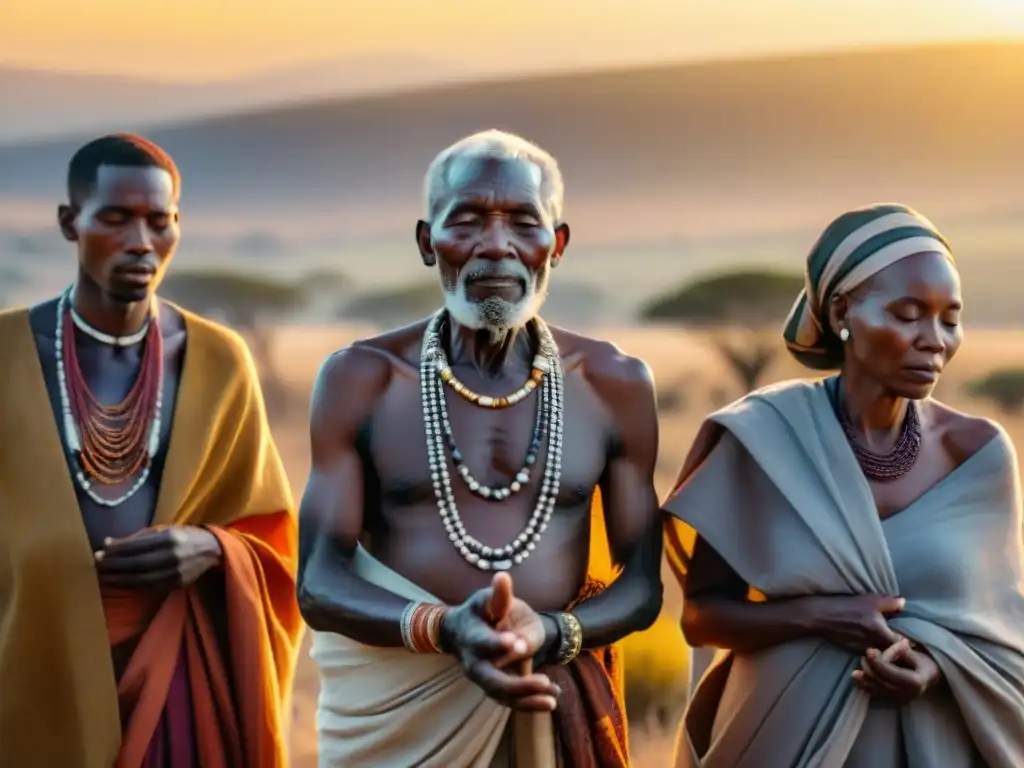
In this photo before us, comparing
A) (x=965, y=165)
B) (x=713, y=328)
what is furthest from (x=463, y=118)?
(x=713, y=328)

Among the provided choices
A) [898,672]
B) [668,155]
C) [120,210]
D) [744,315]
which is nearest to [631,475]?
[898,672]

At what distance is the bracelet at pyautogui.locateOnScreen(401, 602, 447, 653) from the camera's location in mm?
3482

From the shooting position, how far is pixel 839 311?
392cm

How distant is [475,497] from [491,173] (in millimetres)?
813

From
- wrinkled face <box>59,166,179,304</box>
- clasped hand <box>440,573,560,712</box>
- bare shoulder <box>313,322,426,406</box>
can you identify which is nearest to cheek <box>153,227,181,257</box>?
wrinkled face <box>59,166,179,304</box>

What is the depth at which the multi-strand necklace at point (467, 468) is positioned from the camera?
3688 mm

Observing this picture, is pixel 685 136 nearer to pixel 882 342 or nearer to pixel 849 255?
pixel 849 255

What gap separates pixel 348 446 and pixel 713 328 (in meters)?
13.6

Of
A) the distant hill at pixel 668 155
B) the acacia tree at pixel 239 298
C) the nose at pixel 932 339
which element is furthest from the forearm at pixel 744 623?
the distant hill at pixel 668 155

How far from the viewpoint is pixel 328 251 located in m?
23.1

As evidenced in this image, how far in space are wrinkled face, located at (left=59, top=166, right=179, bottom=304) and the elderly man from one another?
74 cm

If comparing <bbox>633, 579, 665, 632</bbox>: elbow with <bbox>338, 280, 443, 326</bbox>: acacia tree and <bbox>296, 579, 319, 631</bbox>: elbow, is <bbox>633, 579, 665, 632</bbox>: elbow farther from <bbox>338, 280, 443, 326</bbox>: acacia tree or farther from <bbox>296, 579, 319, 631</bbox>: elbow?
<bbox>338, 280, 443, 326</bbox>: acacia tree

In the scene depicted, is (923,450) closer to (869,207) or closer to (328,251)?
(869,207)

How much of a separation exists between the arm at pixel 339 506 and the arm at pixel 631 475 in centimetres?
58
